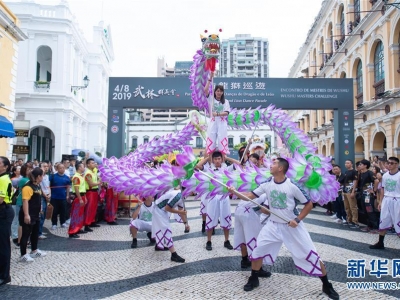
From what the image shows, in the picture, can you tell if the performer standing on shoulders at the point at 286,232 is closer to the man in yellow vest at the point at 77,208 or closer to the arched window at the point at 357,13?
the man in yellow vest at the point at 77,208

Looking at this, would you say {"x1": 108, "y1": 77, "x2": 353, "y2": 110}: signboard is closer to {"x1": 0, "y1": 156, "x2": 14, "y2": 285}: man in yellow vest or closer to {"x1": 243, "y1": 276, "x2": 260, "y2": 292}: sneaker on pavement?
{"x1": 0, "y1": 156, "x2": 14, "y2": 285}: man in yellow vest

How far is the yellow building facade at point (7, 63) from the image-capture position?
37.4ft

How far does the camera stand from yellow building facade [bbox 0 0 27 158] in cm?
1140

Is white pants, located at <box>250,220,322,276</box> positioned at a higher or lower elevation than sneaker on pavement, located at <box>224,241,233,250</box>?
higher

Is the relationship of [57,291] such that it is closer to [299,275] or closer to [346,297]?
[299,275]

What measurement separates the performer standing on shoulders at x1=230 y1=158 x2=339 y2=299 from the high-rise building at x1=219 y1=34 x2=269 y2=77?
284 ft

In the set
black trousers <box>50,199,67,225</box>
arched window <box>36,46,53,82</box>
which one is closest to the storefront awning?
black trousers <box>50,199,67,225</box>

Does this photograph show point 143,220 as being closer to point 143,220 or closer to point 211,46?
point 143,220

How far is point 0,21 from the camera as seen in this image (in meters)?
11.0

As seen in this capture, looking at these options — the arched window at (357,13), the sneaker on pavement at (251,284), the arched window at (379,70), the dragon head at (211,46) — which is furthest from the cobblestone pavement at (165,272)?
the arched window at (357,13)

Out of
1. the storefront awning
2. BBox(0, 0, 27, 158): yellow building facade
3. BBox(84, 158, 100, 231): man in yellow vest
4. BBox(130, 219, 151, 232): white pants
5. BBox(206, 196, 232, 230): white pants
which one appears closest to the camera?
BBox(206, 196, 232, 230): white pants

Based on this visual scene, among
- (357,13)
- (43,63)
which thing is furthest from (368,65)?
(43,63)

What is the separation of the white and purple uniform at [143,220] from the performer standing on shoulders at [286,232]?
2.48 metres

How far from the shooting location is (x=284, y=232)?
3662mm
